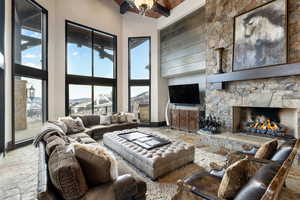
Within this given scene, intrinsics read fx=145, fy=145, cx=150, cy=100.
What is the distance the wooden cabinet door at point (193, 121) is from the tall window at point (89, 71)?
366 centimetres

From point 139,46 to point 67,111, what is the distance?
442 cm

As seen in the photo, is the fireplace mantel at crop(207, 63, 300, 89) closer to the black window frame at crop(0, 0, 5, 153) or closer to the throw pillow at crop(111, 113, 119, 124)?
the throw pillow at crop(111, 113, 119, 124)

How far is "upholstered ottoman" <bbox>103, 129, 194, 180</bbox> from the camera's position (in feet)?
7.92

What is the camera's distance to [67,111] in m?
5.70

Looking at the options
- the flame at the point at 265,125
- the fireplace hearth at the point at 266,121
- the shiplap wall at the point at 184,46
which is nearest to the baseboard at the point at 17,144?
the shiplap wall at the point at 184,46

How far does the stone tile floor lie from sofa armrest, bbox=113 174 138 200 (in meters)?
1.53

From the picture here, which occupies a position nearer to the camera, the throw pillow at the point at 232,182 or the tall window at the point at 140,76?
the throw pillow at the point at 232,182

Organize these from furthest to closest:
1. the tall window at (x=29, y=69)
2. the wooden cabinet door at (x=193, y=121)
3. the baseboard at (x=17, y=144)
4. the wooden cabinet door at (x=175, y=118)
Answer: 1. the wooden cabinet door at (x=175, y=118)
2. the wooden cabinet door at (x=193, y=121)
3. the tall window at (x=29, y=69)
4. the baseboard at (x=17, y=144)

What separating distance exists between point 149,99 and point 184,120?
2081 millimetres

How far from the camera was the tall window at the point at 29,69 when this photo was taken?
4125 millimetres

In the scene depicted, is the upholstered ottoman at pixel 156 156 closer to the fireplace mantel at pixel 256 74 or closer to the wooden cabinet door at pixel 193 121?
the fireplace mantel at pixel 256 74

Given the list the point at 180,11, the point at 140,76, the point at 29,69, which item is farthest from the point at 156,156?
the point at 180,11

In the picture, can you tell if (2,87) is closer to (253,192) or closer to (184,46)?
(253,192)

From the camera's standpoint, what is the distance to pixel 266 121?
3.82 meters
